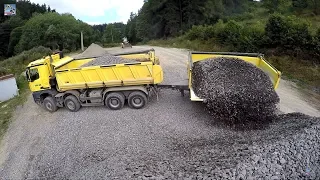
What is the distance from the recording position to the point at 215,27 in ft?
72.8

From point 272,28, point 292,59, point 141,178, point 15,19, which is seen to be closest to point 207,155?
point 141,178

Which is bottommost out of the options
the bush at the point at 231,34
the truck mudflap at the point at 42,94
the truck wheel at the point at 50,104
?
the truck wheel at the point at 50,104

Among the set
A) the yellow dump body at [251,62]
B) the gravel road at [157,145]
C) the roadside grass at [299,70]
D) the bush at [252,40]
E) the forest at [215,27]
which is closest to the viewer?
the gravel road at [157,145]

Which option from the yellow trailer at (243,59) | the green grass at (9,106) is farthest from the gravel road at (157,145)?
the yellow trailer at (243,59)

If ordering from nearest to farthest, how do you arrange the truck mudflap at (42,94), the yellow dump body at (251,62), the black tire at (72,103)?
the yellow dump body at (251,62), the black tire at (72,103), the truck mudflap at (42,94)

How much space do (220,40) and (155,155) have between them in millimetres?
15703

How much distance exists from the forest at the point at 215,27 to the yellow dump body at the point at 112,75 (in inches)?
373

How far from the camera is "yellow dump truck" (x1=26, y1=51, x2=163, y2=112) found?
366 inches

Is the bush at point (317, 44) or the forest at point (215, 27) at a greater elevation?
the forest at point (215, 27)

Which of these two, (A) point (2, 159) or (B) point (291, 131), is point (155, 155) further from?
(A) point (2, 159)

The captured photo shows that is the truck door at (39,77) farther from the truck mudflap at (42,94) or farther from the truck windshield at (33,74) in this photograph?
the truck mudflap at (42,94)

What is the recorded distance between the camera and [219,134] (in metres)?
7.64

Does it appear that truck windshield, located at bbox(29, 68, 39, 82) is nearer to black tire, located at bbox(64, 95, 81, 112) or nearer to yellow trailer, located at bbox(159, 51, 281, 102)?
black tire, located at bbox(64, 95, 81, 112)

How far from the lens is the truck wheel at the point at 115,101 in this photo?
31.4ft
